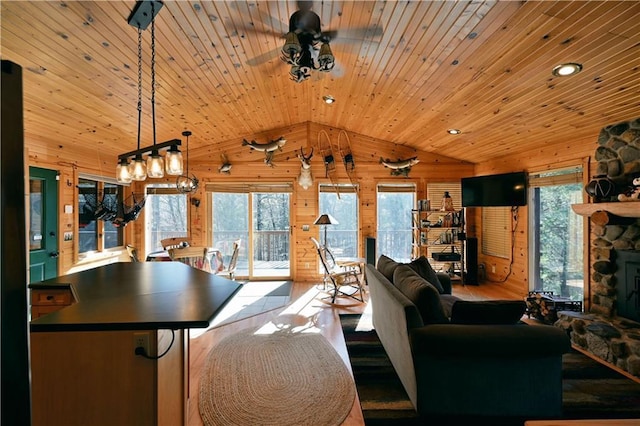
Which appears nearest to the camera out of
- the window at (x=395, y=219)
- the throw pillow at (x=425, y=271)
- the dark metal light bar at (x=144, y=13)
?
the dark metal light bar at (x=144, y=13)

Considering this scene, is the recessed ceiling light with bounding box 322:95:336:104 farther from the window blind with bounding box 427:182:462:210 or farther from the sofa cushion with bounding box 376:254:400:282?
the window blind with bounding box 427:182:462:210

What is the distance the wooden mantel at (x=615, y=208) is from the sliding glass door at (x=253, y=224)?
4.73 meters

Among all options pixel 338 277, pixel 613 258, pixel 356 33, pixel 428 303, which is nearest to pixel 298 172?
pixel 338 277

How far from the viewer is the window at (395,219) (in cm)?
644

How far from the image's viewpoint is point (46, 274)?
13.5ft

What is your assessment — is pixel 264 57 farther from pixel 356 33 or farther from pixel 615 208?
pixel 615 208

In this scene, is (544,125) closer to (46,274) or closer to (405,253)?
(405,253)

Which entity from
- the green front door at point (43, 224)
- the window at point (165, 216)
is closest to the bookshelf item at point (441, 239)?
the window at point (165, 216)

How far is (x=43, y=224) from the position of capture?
4117mm

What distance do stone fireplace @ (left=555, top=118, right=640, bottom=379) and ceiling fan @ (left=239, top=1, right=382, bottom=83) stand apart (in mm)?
3216

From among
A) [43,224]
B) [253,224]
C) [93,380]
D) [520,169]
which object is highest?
[520,169]

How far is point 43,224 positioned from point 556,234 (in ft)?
24.5

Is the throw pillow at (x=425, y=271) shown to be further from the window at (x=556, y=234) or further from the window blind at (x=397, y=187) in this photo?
the window blind at (x=397, y=187)

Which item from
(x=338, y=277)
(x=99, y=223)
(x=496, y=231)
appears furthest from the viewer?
(x=496, y=231)
